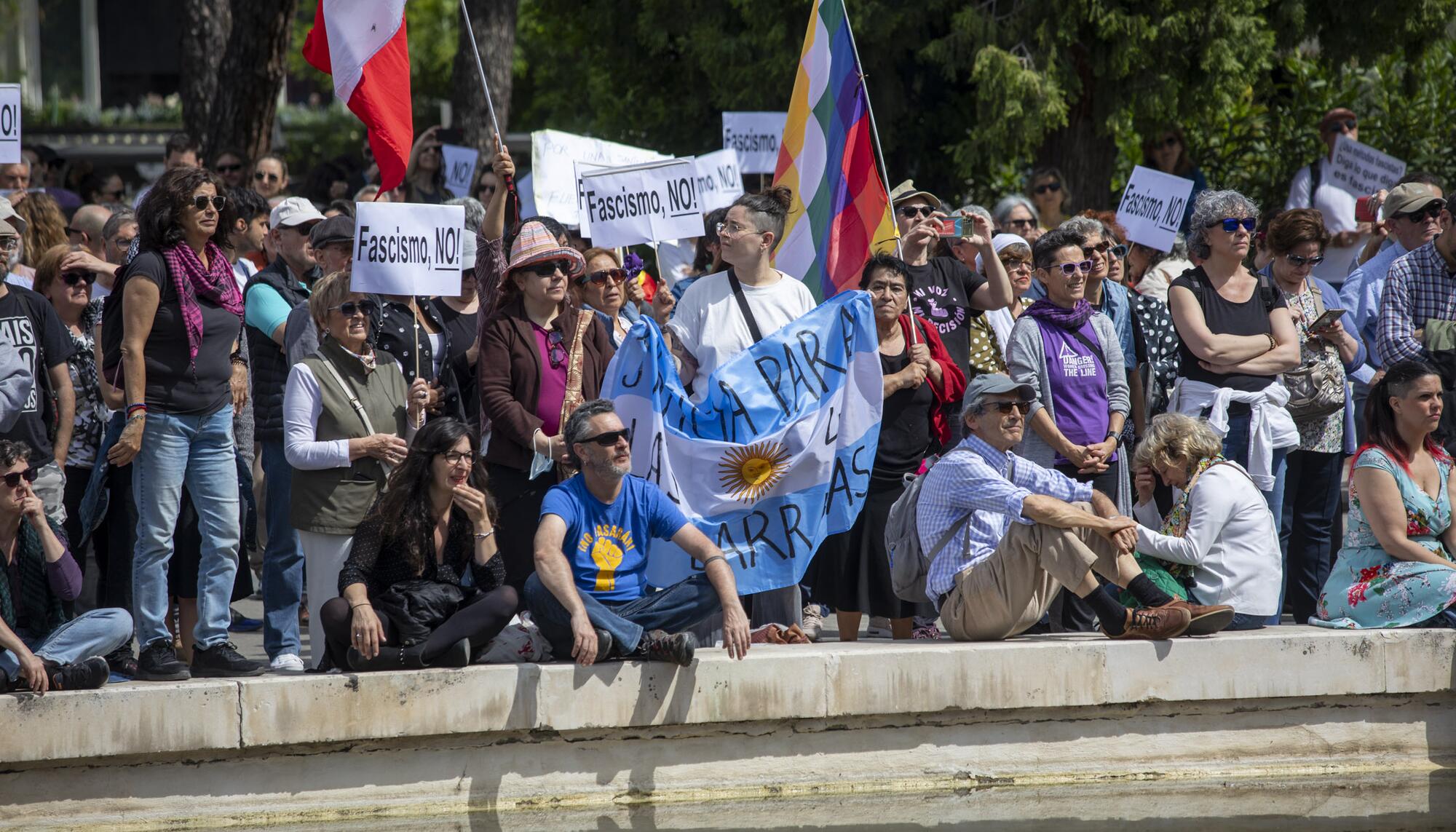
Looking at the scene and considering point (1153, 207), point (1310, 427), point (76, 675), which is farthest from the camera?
point (1153, 207)

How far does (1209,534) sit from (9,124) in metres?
6.20

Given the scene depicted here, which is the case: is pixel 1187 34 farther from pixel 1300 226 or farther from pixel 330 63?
pixel 330 63

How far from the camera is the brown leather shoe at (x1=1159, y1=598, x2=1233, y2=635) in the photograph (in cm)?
652

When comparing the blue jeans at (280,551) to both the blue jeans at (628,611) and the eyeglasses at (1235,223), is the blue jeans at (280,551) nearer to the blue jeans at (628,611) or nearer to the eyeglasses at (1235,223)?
the blue jeans at (628,611)

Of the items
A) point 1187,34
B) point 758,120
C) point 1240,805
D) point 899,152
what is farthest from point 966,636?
point 899,152

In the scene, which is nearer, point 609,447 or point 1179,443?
point 609,447

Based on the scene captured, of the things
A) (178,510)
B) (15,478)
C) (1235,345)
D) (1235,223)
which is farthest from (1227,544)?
(15,478)

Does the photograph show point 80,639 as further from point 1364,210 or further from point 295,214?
point 1364,210

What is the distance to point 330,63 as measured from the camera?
7871mm

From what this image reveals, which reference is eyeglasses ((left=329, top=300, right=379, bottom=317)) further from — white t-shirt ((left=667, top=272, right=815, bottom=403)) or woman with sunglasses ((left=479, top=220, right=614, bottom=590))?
white t-shirt ((left=667, top=272, right=815, bottom=403))

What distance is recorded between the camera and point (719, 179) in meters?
10.4

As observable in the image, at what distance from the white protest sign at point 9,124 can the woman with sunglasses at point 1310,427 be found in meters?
6.33

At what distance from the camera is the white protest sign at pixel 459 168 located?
1140 centimetres

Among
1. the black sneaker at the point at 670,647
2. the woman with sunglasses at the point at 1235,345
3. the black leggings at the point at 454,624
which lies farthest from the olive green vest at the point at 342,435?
the woman with sunglasses at the point at 1235,345
